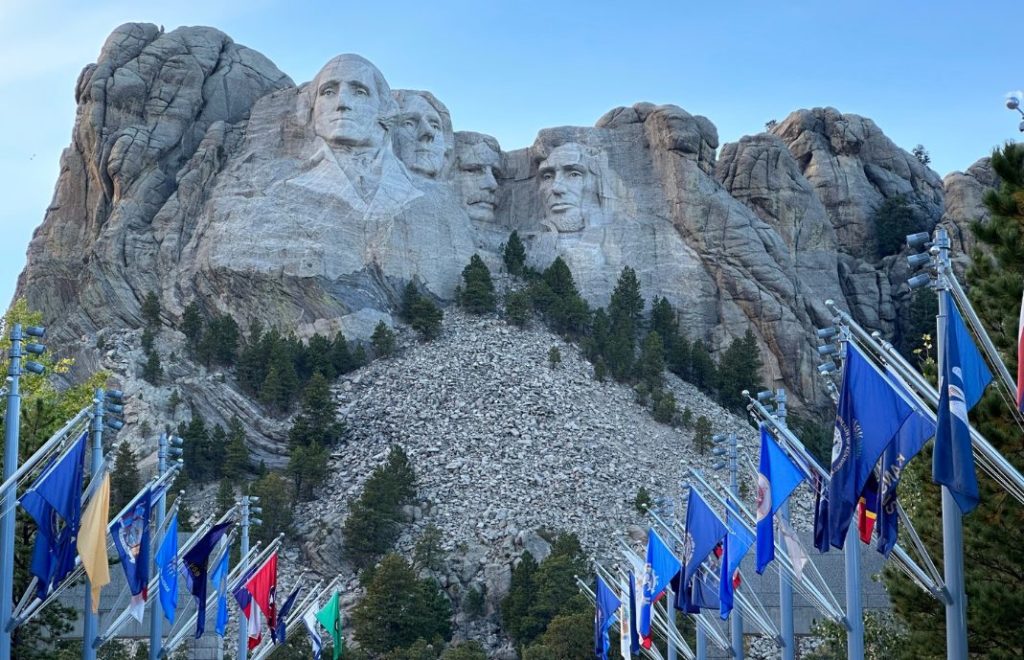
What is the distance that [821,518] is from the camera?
26.0 meters

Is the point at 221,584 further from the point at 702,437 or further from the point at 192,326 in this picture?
the point at 192,326

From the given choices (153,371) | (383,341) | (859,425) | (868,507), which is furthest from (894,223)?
(859,425)

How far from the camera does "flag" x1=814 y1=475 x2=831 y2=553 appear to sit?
2526 centimetres

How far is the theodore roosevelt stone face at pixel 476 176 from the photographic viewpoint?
101 meters

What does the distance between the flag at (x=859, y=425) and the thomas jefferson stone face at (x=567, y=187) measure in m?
76.5

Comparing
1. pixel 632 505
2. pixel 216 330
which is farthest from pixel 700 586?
pixel 216 330

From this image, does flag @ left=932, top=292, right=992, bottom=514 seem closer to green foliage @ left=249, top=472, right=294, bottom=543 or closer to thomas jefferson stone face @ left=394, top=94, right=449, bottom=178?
green foliage @ left=249, top=472, right=294, bottom=543

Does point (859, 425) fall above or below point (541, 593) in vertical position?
above

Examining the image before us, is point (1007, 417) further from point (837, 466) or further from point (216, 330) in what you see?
point (216, 330)

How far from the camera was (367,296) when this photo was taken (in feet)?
295

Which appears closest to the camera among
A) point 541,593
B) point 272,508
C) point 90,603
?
point 90,603

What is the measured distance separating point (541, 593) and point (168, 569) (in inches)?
1303

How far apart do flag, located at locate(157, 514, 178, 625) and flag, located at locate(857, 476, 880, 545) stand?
14346 mm

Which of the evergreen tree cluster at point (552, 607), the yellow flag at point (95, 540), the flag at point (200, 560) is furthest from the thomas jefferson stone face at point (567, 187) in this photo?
the yellow flag at point (95, 540)
